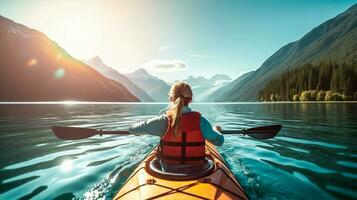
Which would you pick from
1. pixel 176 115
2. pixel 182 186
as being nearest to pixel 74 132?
pixel 176 115

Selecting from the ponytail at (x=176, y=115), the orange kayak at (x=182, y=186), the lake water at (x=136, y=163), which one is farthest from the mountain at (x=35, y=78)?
the ponytail at (x=176, y=115)

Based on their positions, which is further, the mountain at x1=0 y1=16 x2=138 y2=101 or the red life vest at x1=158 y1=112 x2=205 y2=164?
the mountain at x1=0 y1=16 x2=138 y2=101

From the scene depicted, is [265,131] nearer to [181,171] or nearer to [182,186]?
[181,171]

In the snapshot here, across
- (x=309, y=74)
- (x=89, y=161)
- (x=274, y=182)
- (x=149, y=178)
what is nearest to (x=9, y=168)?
(x=89, y=161)

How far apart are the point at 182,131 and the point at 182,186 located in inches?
47.6

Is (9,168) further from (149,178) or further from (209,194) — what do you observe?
(209,194)

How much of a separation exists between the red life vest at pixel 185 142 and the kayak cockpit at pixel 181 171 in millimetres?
137

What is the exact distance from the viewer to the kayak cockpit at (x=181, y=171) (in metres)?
5.71

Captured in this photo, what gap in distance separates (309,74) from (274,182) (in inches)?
4579

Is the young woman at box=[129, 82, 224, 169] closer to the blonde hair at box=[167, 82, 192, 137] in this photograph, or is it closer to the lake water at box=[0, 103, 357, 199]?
the blonde hair at box=[167, 82, 192, 137]

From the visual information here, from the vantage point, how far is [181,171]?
242 inches

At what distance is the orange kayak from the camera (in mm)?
5086

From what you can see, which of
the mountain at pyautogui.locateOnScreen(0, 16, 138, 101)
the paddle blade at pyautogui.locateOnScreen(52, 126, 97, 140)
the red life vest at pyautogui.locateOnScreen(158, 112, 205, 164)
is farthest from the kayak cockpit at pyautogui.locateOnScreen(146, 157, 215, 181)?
the mountain at pyautogui.locateOnScreen(0, 16, 138, 101)

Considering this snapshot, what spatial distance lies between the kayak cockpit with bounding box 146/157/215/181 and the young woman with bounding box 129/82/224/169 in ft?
0.30
